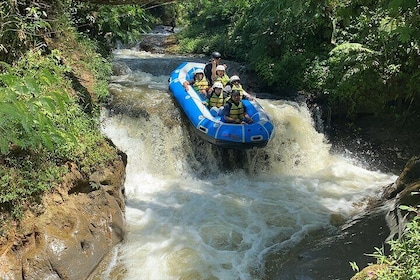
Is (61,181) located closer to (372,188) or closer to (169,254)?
(169,254)

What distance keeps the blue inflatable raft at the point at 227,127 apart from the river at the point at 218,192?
43 cm

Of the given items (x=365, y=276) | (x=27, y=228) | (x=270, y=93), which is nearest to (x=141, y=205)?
(x=27, y=228)

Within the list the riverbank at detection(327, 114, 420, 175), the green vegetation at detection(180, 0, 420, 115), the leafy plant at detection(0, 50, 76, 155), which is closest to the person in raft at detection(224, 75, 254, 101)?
the green vegetation at detection(180, 0, 420, 115)

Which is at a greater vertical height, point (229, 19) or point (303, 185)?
point (229, 19)

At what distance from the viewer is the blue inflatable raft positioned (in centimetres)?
683

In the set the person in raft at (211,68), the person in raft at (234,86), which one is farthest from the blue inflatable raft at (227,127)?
the person in raft at (211,68)

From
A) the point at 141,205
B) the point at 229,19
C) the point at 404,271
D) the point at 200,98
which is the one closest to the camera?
the point at 404,271

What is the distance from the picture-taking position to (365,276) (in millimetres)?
2859

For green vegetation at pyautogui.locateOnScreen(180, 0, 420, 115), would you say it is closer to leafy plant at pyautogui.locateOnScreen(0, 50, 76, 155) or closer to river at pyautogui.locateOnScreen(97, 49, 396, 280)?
river at pyautogui.locateOnScreen(97, 49, 396, 280)

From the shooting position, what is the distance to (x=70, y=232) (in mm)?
4430

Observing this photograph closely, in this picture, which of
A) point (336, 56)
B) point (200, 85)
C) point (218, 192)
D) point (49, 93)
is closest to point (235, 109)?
point (200, 85)

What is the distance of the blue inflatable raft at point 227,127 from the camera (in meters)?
6.83

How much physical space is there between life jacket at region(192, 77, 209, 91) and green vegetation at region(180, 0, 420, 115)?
199 centimetres

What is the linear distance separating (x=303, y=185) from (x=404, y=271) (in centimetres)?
463
